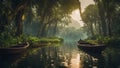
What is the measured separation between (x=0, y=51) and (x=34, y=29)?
232 feet

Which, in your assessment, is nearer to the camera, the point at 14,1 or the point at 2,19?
the point at 2,19

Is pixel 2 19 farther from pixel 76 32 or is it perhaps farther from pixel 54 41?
pixel 76 32

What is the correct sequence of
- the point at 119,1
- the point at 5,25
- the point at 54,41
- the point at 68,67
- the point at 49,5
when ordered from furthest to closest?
the point at 54,41 < the point at 49,5 < the point at 119,1 < the point at 5,25 < the point at 68,67

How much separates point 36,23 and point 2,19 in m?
53.1

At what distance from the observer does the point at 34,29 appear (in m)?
90.4

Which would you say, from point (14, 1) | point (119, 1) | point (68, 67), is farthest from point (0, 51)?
point (119, 1)

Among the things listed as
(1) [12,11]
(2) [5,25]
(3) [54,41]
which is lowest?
(3) [54,41]

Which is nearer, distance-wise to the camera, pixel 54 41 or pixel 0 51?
pixel 0 51

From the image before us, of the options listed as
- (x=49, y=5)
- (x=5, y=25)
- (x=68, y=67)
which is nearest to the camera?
(x=68, y=67)

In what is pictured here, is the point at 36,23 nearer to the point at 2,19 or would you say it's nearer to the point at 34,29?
the point at 34,29

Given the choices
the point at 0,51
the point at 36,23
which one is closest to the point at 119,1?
the point at 0,51

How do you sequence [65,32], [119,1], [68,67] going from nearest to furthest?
[68,67], [119,1], [65,32]

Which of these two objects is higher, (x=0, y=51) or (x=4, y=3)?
(x=4, y=3)

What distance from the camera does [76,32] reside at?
17550 cm
